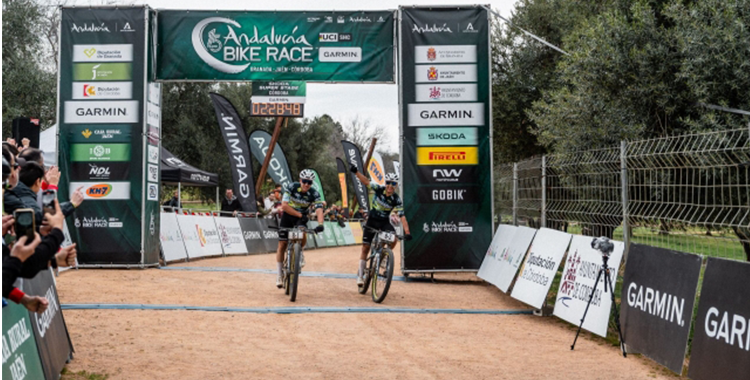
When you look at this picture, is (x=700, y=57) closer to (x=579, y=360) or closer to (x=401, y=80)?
(x=401, y=80)

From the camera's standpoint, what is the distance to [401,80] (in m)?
14.4

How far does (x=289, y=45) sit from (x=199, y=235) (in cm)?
660

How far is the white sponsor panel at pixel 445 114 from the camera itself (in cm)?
1434

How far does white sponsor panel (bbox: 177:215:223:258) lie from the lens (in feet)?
60.0

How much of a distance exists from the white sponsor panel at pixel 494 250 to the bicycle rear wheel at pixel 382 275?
93.3 inches

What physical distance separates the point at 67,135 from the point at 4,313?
38.5 feet

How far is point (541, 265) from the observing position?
33.2ft

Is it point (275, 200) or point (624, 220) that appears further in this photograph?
point (275, 200)

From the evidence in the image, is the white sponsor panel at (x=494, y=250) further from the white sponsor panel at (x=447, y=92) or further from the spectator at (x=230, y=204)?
the spectator at (x=230, y=204)

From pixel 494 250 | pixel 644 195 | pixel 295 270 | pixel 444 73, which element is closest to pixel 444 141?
pixel 444 73

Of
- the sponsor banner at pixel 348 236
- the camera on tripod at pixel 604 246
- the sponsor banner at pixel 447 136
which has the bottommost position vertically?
the sponsor banner at pixel 348 236

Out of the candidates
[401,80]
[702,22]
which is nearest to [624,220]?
[702,22]

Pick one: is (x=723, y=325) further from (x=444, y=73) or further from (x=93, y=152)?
(x=93, y=152)

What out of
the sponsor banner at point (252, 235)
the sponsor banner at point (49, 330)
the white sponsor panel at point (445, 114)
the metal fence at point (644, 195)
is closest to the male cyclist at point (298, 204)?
the metal fence at point (644, 195)
